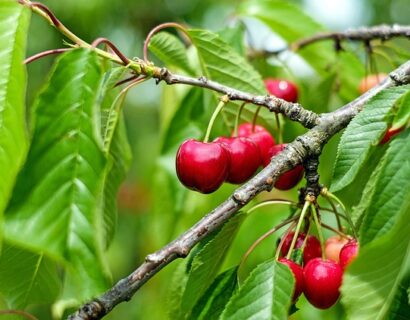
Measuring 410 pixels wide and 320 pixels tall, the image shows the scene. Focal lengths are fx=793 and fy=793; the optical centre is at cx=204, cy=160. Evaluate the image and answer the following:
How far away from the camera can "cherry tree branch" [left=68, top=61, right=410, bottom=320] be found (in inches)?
47.1

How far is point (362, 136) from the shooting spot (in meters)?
1.23

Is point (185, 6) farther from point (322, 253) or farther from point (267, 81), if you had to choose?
point (322, 253)

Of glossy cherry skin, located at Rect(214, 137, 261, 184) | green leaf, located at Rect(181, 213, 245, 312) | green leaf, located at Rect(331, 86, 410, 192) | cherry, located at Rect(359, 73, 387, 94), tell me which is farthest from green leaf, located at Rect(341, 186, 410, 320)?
cherry, located at Rect(359, 73, 387, 94)

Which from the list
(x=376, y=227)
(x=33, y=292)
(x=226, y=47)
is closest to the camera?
(x=376, y=227)

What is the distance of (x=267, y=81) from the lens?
6.84 feet

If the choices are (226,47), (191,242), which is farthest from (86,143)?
(226,47)

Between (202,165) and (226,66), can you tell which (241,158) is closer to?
(202,165)

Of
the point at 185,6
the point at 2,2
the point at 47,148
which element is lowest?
the point at 185,6

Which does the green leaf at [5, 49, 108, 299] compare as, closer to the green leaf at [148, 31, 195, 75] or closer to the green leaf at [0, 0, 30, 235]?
the green leaf at [0, 0, 30, 235]

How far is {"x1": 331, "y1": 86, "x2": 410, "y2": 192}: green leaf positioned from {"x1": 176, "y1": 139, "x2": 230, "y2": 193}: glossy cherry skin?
0.83 ft

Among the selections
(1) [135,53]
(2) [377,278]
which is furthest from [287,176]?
(1) [135,53]

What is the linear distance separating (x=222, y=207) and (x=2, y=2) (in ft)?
1.52

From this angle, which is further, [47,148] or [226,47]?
[226,47]

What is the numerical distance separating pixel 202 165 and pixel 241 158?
12 cm
